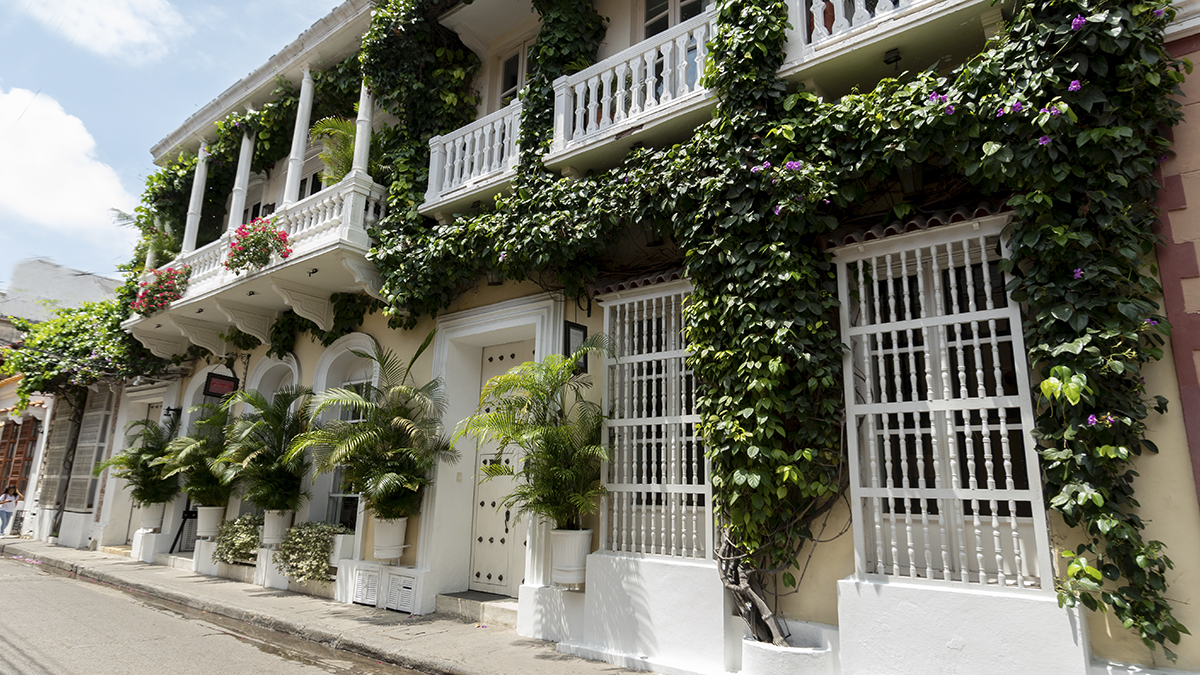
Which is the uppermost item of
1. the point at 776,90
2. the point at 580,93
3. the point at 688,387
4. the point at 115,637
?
the point at 580,93

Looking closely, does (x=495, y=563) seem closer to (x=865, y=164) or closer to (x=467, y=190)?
(x=467, y=190)

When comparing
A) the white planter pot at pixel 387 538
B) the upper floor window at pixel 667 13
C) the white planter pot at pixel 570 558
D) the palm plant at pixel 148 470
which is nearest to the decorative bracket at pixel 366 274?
the white planter pot at pixel 387 538

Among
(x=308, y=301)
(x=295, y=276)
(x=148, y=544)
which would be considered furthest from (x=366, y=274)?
(x=148, y=544)

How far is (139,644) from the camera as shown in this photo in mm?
6590

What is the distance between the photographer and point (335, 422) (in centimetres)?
880

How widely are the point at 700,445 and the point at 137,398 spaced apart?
14.6 meters

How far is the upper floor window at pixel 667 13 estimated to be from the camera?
8.16 m

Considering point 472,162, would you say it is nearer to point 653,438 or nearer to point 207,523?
point 653,438

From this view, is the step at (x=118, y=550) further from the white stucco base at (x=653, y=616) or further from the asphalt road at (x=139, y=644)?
the white stucco base at (x=653, y=616)

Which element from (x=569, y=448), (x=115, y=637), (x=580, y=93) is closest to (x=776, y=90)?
(x=580, y=93)

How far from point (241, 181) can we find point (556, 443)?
29.1 ft

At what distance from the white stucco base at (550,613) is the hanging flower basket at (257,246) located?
20.0 feet

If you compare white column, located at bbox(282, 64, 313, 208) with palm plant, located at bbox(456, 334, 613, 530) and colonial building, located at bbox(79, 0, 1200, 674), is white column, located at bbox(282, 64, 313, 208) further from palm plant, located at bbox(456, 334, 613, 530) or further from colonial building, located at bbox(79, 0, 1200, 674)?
palm plant, located at bbox(456, 334, 613, 530)

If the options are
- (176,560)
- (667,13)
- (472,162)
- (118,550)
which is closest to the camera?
(667,13)
